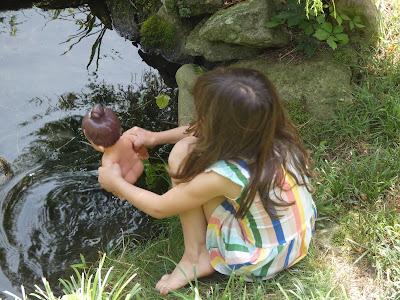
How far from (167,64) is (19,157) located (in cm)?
148

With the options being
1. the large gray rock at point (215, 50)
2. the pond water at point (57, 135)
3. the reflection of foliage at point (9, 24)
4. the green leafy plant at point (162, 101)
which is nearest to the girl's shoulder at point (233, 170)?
the pond water at point (57, 135)

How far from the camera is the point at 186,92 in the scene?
3.70m

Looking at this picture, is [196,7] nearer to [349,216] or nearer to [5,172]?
[5,172]

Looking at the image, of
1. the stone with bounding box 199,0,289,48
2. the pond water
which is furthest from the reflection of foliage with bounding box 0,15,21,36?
the stone with bounding box 199,0,289,48

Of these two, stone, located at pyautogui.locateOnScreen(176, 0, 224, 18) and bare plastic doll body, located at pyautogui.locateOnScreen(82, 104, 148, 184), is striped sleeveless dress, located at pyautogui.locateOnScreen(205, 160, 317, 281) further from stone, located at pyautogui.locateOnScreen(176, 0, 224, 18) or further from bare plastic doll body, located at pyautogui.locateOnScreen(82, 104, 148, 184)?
stone, located at pyautogui.locateOnScreen(176, 0, 224, 18)

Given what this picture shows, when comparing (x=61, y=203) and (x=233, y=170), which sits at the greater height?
(x=233, y=170)

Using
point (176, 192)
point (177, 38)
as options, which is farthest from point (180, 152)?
point (177, 38)

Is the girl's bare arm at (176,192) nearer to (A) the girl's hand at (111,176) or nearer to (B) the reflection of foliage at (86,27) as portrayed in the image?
(A) the girl's hand at (111,176)

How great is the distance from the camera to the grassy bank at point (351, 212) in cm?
248

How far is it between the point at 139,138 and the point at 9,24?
2454mm

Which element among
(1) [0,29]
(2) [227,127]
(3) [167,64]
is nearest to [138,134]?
(2) [227,127]

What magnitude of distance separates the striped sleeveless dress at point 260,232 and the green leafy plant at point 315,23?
4.19 feet

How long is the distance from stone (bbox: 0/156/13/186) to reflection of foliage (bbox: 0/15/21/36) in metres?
1.51

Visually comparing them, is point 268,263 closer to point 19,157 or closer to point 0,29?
point 19,157
